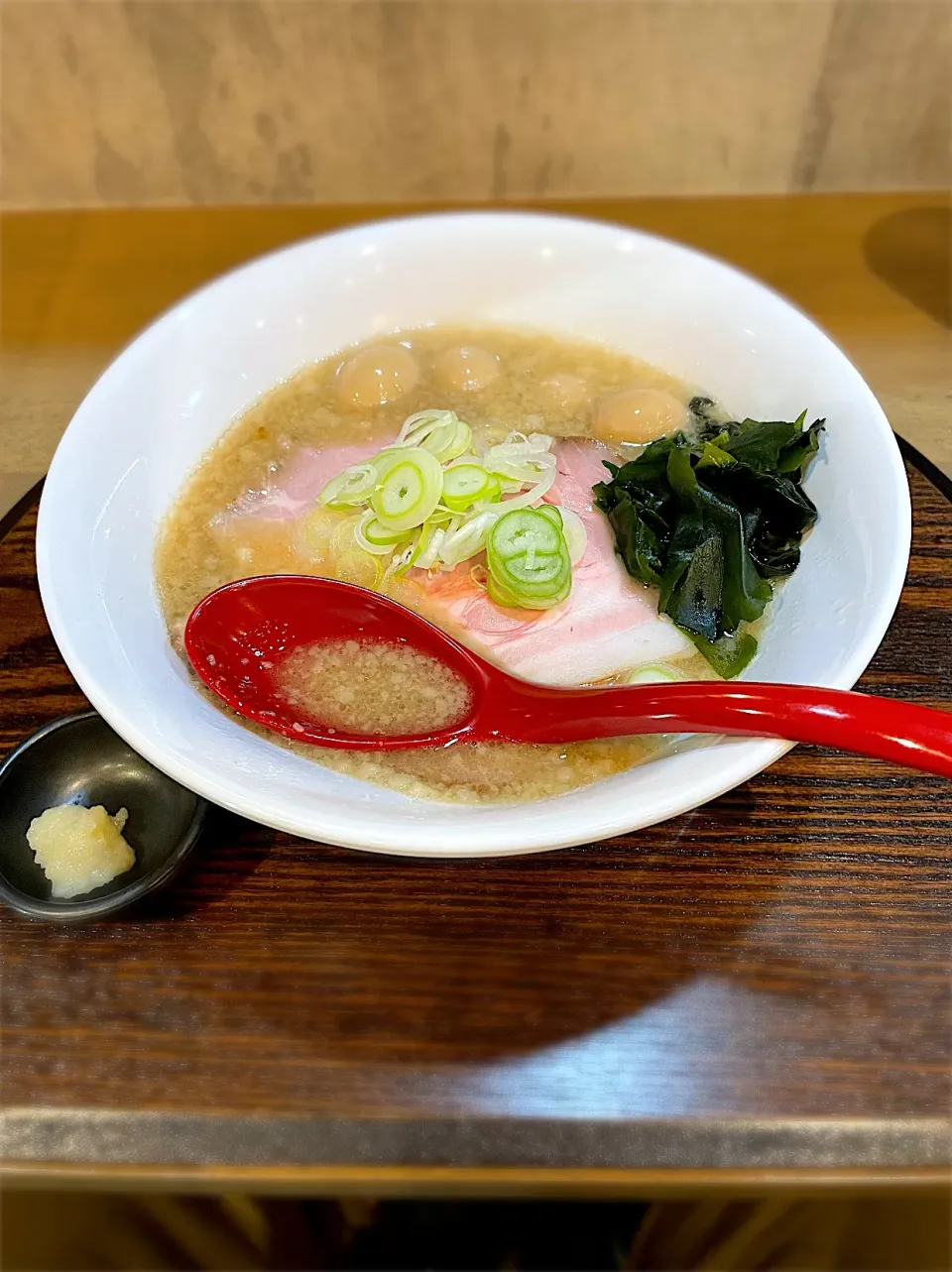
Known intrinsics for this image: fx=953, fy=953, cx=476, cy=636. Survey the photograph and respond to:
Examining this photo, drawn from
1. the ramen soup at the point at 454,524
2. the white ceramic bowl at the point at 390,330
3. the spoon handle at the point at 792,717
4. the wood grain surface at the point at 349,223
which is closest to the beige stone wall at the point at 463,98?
the wood grain surface at the point at 349,223

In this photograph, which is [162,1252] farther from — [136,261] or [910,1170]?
[136,261]

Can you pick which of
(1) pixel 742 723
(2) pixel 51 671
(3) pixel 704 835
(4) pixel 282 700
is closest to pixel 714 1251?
(3) pixel 704 835

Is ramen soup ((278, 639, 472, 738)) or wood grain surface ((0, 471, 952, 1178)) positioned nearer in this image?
wood grain surface ((0, 471, 952, 1178))

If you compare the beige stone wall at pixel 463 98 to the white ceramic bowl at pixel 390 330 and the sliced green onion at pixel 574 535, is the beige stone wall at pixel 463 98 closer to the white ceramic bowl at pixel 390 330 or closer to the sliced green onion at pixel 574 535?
the white ceramic bowl at pixel 390 330

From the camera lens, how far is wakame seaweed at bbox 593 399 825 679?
1369 millimetres

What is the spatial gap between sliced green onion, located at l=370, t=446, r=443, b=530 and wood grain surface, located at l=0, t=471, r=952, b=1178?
52cm

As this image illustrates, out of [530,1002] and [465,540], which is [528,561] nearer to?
[465,540]

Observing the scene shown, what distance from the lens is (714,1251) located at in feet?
3.82

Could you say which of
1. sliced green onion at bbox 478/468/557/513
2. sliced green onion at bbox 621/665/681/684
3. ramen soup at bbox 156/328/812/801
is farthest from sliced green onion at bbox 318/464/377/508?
sliced green onion at bbox 621/665/681/684

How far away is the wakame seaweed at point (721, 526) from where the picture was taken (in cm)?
137

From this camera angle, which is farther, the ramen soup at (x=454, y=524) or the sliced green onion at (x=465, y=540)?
the sliced green onion at (x=465, y=540)

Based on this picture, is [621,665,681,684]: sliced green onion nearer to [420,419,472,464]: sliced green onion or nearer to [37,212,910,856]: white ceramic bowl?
[37,212,910,856]: white ceramic bowl

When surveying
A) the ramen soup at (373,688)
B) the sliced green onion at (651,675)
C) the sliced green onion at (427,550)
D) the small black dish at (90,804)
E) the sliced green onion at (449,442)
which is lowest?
the small black dish at (90,804)

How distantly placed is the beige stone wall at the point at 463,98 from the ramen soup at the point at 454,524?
80 cm
